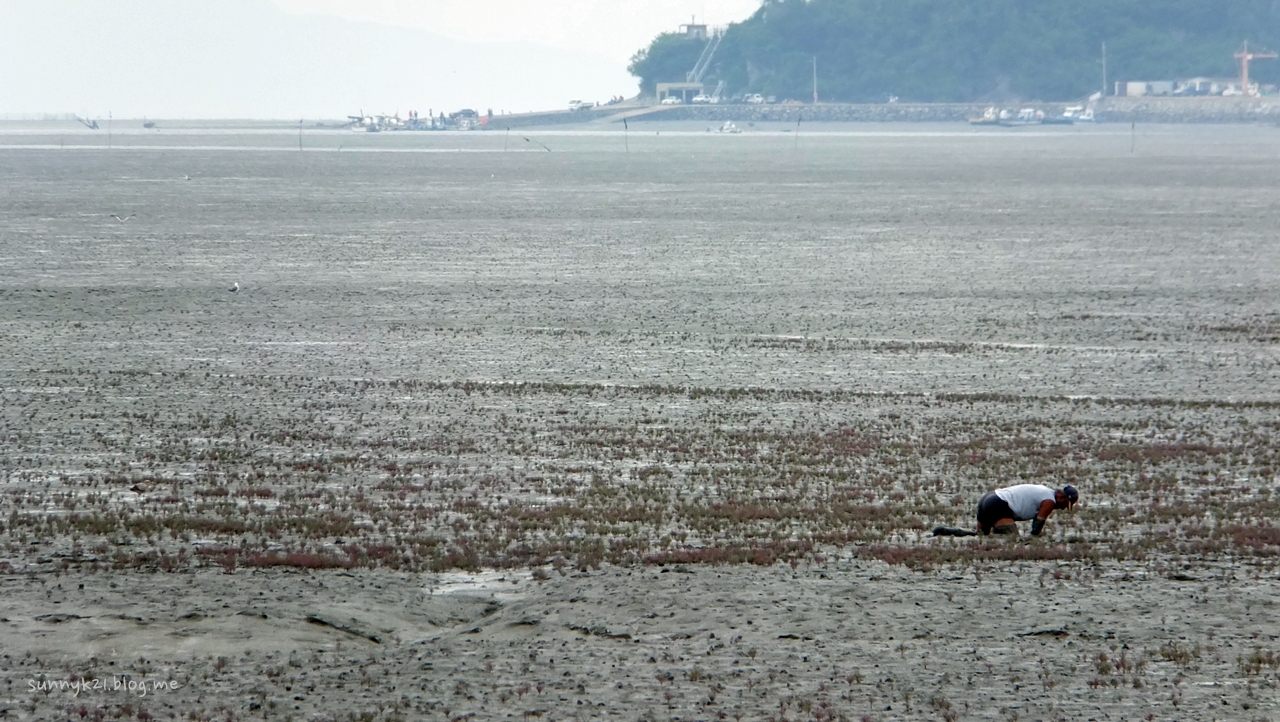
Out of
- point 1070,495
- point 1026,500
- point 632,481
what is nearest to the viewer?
point 1070,495

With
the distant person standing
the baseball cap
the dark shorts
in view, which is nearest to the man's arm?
the distant person standing

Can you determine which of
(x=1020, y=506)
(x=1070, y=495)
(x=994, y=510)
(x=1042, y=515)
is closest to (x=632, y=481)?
(x=994, y=510)

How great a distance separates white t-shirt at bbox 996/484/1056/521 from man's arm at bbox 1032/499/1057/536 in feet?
0.15

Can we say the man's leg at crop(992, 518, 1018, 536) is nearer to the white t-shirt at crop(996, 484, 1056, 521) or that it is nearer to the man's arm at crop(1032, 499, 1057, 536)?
the white t-shirt at crop(996, 484, 1056, 521)

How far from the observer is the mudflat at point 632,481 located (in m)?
14.2

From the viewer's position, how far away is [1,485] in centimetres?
2156

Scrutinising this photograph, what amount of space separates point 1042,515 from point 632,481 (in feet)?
19.5

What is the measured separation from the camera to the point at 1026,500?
1869 cm

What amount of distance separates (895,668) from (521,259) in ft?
130

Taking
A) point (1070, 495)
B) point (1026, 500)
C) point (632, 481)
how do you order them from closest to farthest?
point (1070, 495) < point (1026, 500) < point (632, 481)

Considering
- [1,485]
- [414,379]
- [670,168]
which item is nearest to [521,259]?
[414,379]

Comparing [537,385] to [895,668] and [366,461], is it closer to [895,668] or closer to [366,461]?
[366,461]

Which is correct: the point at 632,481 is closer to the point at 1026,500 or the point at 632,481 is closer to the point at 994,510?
the point at 994,510

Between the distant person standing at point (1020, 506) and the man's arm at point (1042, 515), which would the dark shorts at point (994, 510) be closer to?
the distant person standing at point (1020, 506)
